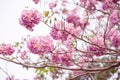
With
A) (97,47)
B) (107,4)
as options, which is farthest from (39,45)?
(107,4)

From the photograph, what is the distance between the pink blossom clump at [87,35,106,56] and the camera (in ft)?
14.2

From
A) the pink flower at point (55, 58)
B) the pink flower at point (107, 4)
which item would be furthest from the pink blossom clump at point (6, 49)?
the pink flower at point (107, 4)

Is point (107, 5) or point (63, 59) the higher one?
point (107, 5)

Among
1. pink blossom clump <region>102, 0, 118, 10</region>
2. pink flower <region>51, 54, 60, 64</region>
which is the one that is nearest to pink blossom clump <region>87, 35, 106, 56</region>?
pink flower <region>51, 54, 60, 64</region>

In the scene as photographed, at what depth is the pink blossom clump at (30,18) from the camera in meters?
4.21

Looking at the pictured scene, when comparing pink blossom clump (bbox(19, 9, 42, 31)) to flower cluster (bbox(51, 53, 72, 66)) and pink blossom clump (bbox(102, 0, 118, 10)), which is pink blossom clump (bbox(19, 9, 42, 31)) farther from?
pink blossom clump (bbox(102, 0, 118, 10))

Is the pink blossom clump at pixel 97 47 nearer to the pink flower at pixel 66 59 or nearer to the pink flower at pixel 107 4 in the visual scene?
the pink flower at pixel 66 59

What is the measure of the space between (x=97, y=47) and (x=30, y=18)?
4.02 feet

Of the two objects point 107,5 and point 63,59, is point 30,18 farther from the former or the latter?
point 107,5

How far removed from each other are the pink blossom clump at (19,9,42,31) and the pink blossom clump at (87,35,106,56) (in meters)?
1.01

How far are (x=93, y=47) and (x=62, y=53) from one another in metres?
0.54

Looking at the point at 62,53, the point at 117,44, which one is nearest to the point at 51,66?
the point at 62,53

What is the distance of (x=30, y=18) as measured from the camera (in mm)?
4250

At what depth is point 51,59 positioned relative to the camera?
4.91m
